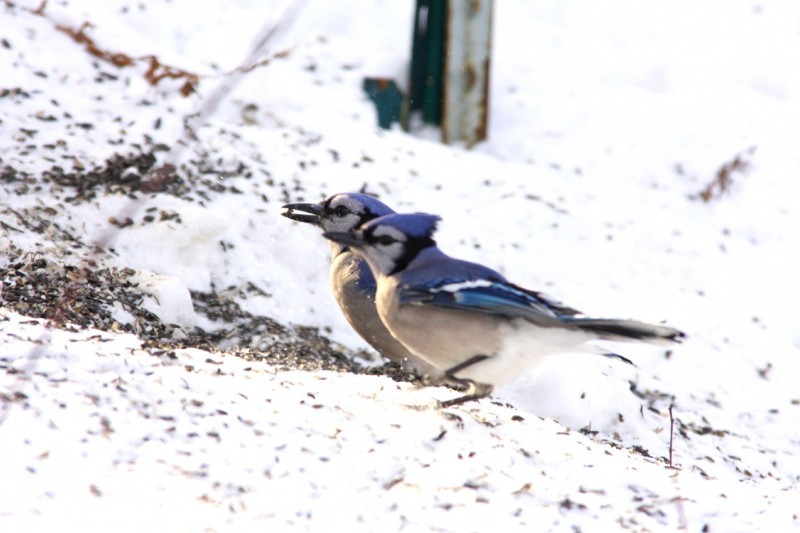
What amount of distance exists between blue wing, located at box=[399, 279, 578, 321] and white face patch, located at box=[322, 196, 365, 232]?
1.34m

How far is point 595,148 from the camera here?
849 cm

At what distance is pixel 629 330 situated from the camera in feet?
12.0

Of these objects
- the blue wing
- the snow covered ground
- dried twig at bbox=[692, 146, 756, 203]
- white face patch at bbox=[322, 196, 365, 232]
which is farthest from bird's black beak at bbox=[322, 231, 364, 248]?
dried twig at bbox=[692, 146, 756, 203]

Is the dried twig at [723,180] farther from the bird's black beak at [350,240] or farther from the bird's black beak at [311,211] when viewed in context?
the bird's black beak at [350,240]

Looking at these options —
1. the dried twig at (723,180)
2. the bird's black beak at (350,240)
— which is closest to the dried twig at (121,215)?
the bird's black beak at (350,240)

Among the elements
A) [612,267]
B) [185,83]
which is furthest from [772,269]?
[185,83]

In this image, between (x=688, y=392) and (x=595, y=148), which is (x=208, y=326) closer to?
(x=688, y=392)

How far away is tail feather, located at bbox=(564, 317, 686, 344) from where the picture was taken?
359 centimetres

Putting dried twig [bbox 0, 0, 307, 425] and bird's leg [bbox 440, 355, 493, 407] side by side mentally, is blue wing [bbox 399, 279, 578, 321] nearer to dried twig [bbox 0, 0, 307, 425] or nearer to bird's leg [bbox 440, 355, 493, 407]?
bird's leg [bbox 440, 355, 493, 407]

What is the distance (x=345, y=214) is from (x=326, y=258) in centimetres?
95

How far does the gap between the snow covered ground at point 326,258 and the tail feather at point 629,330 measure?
1.48 feet

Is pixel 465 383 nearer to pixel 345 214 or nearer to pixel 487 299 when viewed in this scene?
pixel 487 299

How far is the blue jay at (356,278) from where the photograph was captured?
4.99 metres

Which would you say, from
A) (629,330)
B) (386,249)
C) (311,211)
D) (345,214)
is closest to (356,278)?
(345,214)
